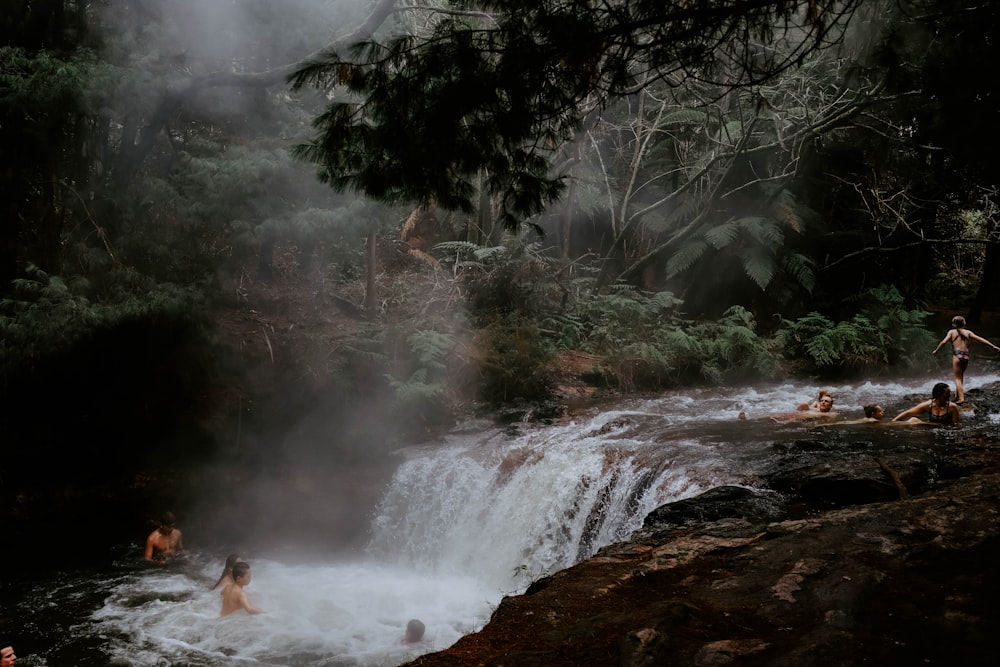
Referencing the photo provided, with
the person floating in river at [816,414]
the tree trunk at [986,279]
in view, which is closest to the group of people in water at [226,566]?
the person floating in river at [816,414]

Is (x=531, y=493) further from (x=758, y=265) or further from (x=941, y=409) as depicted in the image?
(x=758, y=265)

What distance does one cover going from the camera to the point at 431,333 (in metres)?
12.1

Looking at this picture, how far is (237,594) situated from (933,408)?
371 inches

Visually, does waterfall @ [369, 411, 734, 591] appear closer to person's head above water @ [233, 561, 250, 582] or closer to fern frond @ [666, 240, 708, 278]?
person's head above water @ [233, 561, 250, 582]

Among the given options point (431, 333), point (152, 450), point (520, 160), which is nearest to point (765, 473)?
point (520, 160)

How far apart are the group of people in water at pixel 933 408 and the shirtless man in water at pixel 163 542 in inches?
347

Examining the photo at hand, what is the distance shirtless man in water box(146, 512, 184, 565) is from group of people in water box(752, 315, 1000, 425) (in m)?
8.81

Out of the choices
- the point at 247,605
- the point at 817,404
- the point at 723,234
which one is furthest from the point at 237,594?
the point at 723,234

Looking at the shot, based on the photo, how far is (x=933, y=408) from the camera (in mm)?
8594

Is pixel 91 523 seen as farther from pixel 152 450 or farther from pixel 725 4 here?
pixel 725 4

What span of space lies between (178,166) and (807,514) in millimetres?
10048

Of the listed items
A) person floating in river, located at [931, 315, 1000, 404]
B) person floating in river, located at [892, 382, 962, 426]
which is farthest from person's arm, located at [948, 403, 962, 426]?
person floating in river, located at [931, 315, 1000, 404]

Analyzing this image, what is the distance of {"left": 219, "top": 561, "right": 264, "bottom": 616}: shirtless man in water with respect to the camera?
7227 millimetres

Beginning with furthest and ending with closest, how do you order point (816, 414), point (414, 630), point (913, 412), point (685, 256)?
point (685, 256) < point (816, 414) < point (913, 412) < point (414, 630)
